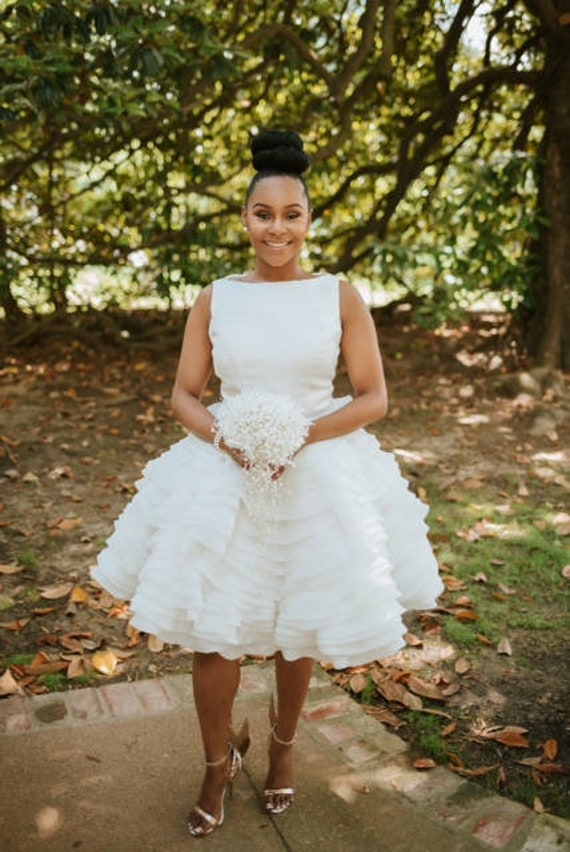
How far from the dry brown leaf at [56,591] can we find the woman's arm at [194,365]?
1.80 m

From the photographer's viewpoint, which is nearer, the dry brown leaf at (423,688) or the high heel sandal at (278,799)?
the high heel sandal at (278,799)

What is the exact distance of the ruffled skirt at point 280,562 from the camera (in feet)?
7.44

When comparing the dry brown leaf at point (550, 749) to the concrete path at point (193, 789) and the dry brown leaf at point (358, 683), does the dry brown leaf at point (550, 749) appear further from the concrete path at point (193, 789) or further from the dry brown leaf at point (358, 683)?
the dry brown leaf at point (358, 683)

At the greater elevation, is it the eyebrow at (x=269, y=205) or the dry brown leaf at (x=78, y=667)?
the eyebrow at (x=269, y=205)

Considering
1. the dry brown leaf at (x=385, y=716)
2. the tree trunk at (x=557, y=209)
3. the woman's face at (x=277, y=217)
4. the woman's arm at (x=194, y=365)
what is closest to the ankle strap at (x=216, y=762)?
the dry brown leaf at (x=385, y=716)

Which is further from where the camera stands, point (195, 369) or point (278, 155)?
point (195, 369)

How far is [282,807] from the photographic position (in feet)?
8.46

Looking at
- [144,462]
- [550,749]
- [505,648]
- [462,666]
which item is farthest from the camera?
[144,462]

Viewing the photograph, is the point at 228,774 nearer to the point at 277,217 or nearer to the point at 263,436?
the point at 263,436

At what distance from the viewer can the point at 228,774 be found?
254cm

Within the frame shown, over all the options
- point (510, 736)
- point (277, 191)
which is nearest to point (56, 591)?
point (510, 736)

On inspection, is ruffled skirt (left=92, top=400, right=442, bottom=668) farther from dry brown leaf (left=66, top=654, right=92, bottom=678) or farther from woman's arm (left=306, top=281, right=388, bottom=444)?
dry brown leaf (left=66, top=654, right=92, bottom=678)

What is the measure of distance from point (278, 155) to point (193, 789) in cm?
200

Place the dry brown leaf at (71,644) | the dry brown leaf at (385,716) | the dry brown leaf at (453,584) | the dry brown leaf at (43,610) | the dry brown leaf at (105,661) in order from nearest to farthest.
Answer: the dry brown leaf at (385,716) → the dry brown leaf at (105,661) → the dry brown leaf at (71,644) → the dry brown leaf at (43,610) → the dry brown leaf at (453,584)
